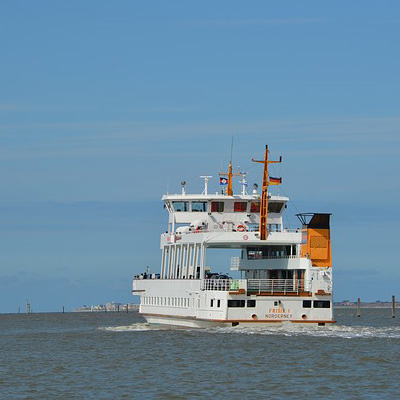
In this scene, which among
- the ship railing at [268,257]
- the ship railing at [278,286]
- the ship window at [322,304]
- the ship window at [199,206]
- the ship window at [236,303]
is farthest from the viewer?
the ship window at [199,206]

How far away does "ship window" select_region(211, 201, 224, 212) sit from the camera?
62688 mm

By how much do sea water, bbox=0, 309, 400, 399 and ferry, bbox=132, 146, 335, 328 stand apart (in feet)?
3.70

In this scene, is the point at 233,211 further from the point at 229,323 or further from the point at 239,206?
the point at 229,323

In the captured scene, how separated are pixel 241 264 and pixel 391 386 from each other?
27.1 m

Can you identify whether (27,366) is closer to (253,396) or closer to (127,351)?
(127,351)

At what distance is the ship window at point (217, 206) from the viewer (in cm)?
6269

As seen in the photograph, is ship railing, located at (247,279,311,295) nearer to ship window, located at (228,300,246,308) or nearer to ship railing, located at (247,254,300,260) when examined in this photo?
ship window, located at (228,300,246,308)

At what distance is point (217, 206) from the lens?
206ft

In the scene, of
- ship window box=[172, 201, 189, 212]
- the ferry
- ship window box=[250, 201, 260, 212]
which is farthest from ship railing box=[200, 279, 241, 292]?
ship window box=[172, 201, 189, 212]

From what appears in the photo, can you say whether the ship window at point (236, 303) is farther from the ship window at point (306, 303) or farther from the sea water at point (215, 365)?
the ship window at point (306, 303)

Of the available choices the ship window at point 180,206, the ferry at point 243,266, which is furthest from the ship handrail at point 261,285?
the ship window at point 180,206

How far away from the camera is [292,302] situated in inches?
2117

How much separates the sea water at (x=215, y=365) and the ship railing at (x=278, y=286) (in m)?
2.11

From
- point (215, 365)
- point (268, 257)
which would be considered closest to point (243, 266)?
point (268, 257)
